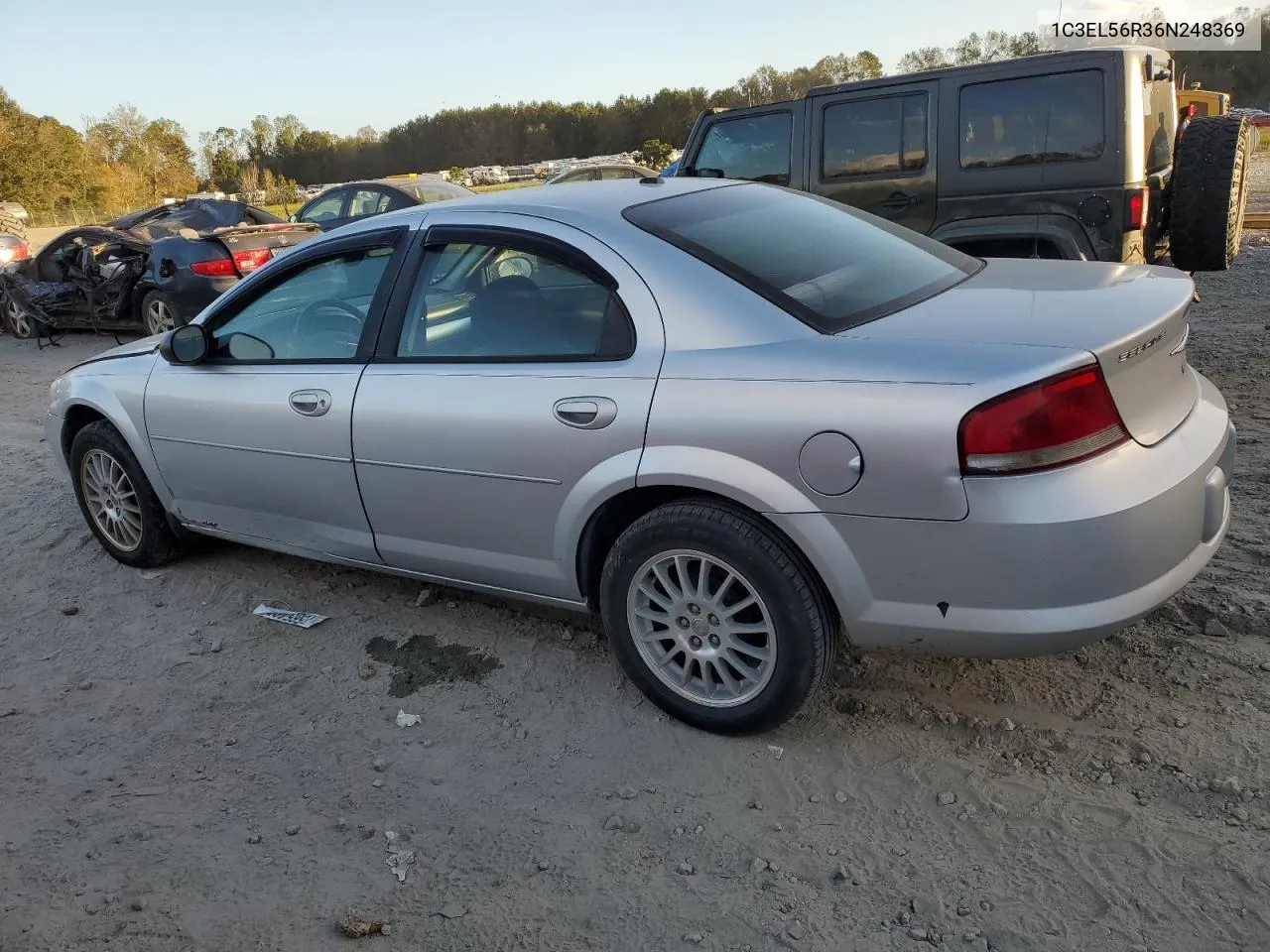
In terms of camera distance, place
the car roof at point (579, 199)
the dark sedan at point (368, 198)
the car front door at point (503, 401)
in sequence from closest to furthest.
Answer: the car front door at point (503, 401) < the car roof at point (579, 199) < the dark sedan at point (368, 198)

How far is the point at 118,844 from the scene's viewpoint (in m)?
2.89

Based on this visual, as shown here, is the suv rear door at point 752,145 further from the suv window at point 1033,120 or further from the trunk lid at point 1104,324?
the trunk lid at point 1104,324

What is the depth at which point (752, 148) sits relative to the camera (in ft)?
25.4

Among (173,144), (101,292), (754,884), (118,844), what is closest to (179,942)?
(118,844)

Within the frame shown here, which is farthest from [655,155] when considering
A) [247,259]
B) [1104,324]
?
[1104,324]

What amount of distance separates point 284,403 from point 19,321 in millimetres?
11760

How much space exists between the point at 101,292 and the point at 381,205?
10.9 feet

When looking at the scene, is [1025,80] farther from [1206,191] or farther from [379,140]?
[379,140]

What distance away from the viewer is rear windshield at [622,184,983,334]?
9.84 ft

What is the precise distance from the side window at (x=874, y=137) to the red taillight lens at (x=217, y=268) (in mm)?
6088

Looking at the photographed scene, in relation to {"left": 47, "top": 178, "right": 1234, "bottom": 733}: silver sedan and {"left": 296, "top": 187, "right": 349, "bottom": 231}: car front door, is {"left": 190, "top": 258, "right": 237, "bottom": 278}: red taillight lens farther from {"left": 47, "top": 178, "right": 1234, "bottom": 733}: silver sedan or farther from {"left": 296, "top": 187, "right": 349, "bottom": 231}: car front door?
{"left": 47, "top": 178, "right": 1234, "bottom": 733}: silver sedan

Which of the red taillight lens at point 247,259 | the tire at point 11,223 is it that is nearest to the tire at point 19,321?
the red taillight lens at point 247,259

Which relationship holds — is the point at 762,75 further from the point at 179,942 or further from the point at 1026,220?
the point at 179,942

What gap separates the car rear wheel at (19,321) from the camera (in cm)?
1319
